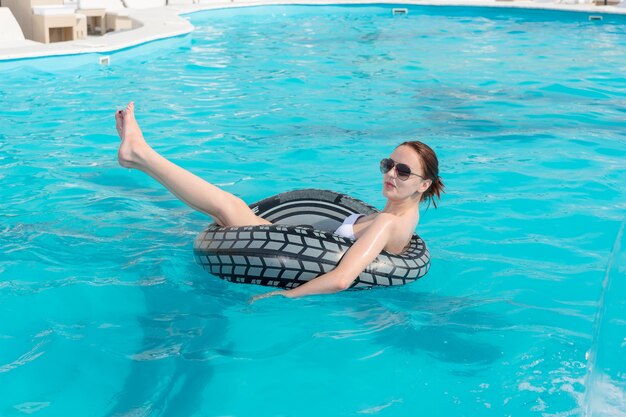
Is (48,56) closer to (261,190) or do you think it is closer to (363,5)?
(261,190)

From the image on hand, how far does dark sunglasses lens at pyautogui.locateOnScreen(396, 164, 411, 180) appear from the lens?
4.08 metres

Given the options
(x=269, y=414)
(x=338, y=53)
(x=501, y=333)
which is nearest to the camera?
(x=269, y=414)

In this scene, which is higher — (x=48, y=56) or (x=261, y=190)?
(x=48, y=56)

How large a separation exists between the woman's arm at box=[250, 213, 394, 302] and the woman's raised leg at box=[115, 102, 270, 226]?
0.49 m

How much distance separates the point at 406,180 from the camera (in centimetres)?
411

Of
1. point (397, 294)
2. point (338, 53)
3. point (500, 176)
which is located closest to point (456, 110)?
point (500, 176)

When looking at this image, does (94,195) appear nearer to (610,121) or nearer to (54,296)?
(54,296)

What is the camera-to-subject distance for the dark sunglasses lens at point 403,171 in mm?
4078

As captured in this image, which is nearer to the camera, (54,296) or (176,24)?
(54,296)

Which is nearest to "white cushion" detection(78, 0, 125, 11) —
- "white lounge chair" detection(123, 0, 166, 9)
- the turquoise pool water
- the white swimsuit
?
"white lounge chair" detection(123, 0, 166, 9)

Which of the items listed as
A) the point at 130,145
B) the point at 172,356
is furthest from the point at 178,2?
the point at 172,356

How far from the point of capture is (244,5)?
1930 cm

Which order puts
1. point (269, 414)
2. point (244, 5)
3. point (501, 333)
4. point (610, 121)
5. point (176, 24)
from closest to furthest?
point (269, 414), point (501, 333), point (610, 121), point (176, 24), point (244, 5)

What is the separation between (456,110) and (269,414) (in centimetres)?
651
